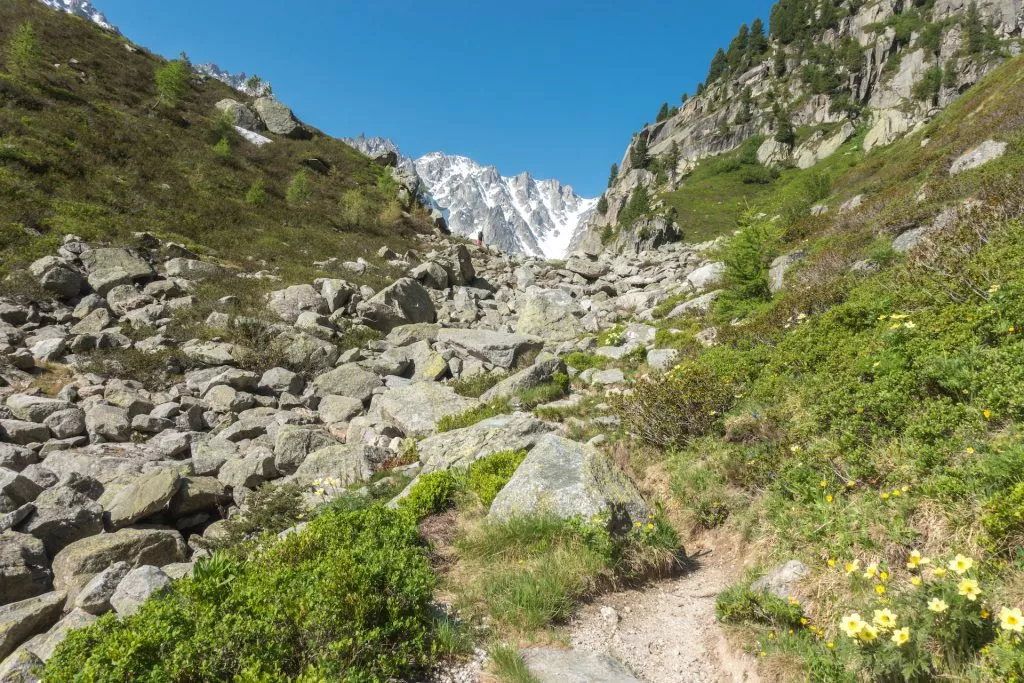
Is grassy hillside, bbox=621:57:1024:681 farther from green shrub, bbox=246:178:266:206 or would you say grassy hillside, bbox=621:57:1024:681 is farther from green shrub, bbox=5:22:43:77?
green shrub, bbox=5:22:43:77

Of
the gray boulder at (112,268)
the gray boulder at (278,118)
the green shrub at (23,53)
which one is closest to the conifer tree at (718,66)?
the gray boulder at (278,118)

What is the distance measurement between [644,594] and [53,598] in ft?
21.0

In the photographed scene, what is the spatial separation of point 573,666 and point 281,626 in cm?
217

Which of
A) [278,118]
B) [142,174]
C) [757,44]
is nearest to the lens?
[142,174]

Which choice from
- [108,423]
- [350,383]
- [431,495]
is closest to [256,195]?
[350,383]

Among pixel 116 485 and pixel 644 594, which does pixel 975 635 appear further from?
pixel 116 485

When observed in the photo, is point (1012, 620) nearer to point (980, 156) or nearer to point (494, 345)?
point (494, 345)

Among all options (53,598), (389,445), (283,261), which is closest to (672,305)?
(389,445)

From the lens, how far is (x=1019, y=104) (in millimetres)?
15992

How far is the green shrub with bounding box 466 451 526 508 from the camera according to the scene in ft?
21.4

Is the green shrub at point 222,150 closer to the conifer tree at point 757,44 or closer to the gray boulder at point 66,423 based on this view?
the gray boulder at point 66,423

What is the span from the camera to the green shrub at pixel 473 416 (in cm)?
1059

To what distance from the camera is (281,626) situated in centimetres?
344

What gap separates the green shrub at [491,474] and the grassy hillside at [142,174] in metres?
19.8
